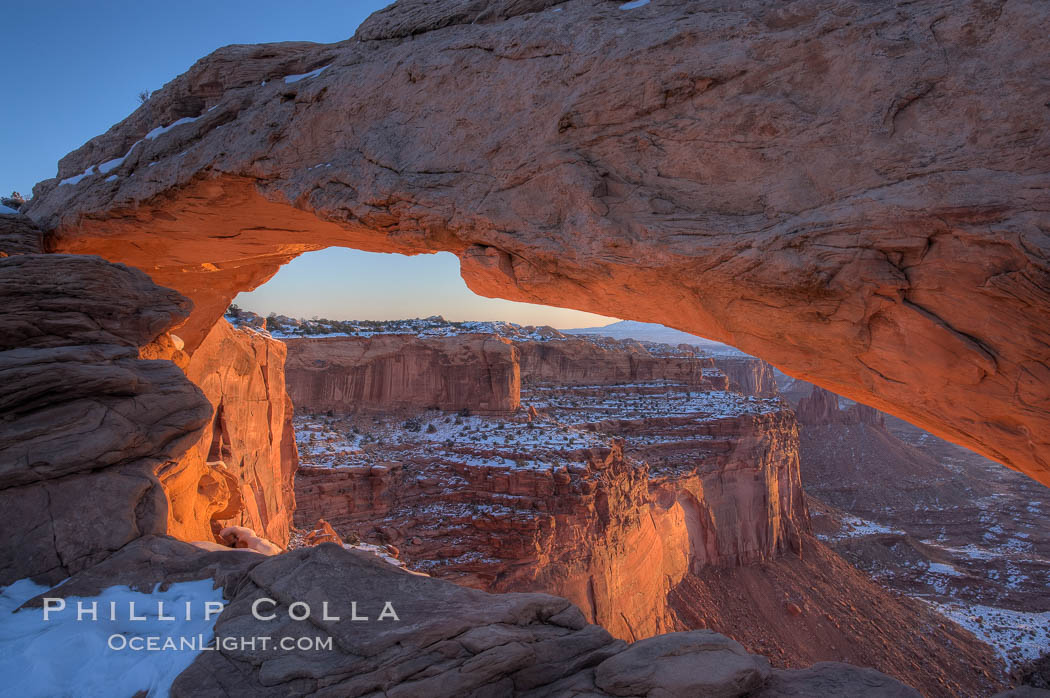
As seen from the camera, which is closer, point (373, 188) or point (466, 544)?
point (373, 188)

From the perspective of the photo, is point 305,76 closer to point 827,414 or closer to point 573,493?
point 573,493

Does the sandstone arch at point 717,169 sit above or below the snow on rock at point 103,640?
above

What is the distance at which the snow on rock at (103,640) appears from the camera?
3777mm

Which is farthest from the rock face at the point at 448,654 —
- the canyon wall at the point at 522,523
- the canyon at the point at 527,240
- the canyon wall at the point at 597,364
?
the canyon wall at the point at 597,364

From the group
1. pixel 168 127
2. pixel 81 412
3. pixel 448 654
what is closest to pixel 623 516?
pixel 448 654

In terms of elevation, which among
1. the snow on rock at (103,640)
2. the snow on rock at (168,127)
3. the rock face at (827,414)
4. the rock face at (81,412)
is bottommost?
the rock face at (827,414)

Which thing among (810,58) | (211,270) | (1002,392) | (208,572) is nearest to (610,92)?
(810,58)

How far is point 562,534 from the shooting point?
18891 mm

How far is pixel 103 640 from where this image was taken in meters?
4.26

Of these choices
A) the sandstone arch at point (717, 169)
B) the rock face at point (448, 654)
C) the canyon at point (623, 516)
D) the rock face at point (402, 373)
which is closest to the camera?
the rock face at point (448, 654)

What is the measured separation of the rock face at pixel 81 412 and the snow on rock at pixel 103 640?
553 mm

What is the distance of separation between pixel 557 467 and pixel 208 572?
1618 cm

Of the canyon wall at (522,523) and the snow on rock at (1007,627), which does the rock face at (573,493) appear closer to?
the canyon wall at (522,523)

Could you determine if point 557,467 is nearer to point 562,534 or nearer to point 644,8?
point 562,534
